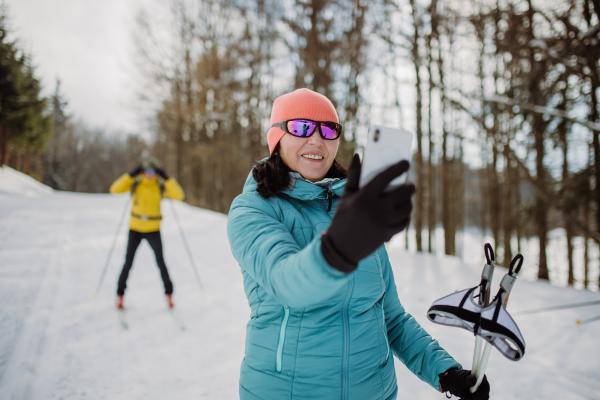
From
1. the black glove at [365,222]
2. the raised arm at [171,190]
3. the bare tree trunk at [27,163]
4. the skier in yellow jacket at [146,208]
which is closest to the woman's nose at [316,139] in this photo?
the black glove at [365,222]

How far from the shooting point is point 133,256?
4355 millimetres

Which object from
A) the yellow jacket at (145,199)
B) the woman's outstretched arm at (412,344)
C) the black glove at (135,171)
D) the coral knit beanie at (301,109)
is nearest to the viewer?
the woman's outstretched arm at (412,344)

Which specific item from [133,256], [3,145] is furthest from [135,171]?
[3,145]

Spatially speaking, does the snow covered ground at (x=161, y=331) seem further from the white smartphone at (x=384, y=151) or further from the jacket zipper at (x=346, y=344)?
the white smartphone at (x=384, y=151)

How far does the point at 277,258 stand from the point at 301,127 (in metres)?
0.70

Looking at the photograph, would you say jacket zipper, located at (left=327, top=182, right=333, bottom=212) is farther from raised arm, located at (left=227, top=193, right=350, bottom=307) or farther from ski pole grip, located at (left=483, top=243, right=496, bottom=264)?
ski pole grip, located at (left=483, top=243, right=496, bottom=264)

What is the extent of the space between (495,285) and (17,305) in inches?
301

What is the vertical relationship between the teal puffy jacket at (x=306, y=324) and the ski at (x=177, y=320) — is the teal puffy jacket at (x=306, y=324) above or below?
above

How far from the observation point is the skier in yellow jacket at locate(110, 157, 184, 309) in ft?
14.3

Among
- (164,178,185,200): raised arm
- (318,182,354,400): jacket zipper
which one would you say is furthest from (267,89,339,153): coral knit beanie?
(164,178,185,200): raised arm

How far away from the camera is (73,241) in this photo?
728 centimetres

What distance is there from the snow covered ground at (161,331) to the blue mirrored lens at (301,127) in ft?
8.24

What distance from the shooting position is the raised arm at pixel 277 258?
721 millimetres

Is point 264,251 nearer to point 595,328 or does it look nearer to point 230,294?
point 230,294
